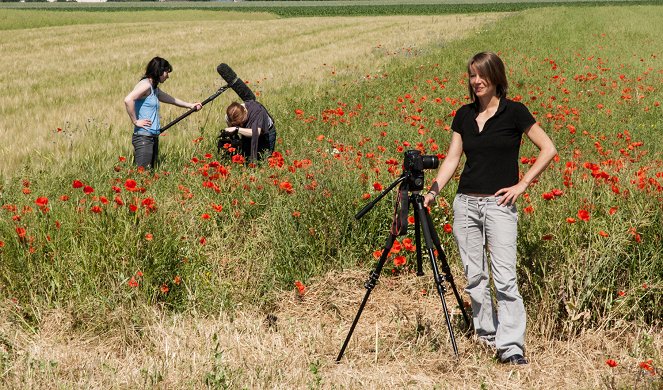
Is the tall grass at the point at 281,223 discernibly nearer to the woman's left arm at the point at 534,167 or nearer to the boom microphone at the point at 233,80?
the woman's left arm at the point at 534,167

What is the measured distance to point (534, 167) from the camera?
387 cm

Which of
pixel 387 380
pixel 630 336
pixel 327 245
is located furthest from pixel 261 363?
pixel 630 336

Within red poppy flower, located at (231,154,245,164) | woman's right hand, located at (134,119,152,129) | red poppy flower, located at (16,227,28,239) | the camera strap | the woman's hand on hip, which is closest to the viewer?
the camera strap

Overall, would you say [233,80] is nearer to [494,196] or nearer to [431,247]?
[494,196]

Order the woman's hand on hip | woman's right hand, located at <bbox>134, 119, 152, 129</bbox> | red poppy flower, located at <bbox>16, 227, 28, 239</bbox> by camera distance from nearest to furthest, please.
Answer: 1. the woman's hand on hip
2. red poppy flower, located at <bbox>16, 227, 28, 239</bbox>
3. woman's right hand, located at <bbox>134, 119, 152, 129</bbox>

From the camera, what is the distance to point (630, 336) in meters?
4.12

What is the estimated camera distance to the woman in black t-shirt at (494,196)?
153 inches

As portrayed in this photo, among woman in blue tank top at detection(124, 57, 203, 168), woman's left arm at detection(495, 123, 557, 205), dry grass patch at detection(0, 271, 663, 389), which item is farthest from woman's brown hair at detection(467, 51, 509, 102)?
woman in blue tank top at detection(124, 57, 203, 168)

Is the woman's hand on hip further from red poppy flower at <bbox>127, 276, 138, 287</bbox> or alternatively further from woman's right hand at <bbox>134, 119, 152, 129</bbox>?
woman's right hand at <bbox>134, 119, 152, 129</bbox>

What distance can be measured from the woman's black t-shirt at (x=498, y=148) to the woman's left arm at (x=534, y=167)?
0.06 metres

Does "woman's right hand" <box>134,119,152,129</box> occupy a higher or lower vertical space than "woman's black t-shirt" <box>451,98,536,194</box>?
lower

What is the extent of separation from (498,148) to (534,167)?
0.23 m

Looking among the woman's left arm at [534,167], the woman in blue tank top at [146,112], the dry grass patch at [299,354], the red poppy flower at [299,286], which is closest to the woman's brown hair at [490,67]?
the woman's left arm at [534,167]

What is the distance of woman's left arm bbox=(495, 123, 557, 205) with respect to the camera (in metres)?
3.83
